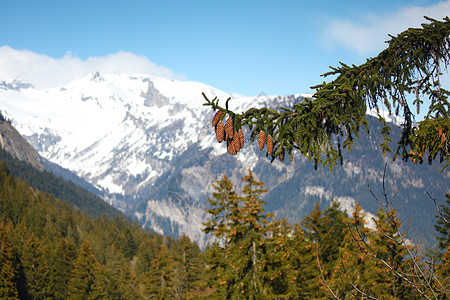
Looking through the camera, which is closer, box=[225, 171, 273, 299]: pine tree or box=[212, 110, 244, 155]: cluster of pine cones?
box=[212, 110, 244, 155]: cluster of pine cones

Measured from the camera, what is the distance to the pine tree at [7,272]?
38.5 m

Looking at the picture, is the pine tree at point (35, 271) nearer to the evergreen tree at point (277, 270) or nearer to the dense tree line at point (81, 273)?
the dense tree line at point (81, 273)

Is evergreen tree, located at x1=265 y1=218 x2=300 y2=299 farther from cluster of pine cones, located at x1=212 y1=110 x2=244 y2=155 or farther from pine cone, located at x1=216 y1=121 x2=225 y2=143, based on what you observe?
pine cone, located at x1=216 y1=121 x2=225 y2=143

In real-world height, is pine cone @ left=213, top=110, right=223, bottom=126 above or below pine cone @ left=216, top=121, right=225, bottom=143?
above

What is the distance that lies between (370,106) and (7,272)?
145ft

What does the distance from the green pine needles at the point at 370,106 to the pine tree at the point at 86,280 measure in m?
44.8

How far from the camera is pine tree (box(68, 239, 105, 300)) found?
1743 inches

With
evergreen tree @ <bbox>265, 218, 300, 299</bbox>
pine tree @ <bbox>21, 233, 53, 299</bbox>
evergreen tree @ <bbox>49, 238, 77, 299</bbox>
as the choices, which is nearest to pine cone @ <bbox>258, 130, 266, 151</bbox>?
evergreen tree @ <bbox>265, 218, 300, 299</bbox>

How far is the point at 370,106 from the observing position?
514cm

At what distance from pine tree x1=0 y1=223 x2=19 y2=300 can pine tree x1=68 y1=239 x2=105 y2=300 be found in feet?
21.0

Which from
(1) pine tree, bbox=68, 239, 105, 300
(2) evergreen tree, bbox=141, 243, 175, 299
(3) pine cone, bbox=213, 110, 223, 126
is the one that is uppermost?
A: (3) pine cone, bbox=213, 110, 223, 126

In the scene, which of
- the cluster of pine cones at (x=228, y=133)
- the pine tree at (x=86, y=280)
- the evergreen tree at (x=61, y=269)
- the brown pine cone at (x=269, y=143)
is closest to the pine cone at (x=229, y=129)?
the cluster of pine cones at (x=228, y=133)

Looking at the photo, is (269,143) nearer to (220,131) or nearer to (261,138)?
(261,138)

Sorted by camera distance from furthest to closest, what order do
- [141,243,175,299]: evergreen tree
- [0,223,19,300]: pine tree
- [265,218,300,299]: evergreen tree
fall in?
[0,223,19,300]: pine tree, [141,243,175,299]: evergreen tree, [265,218,300,299]: evergreen tree
